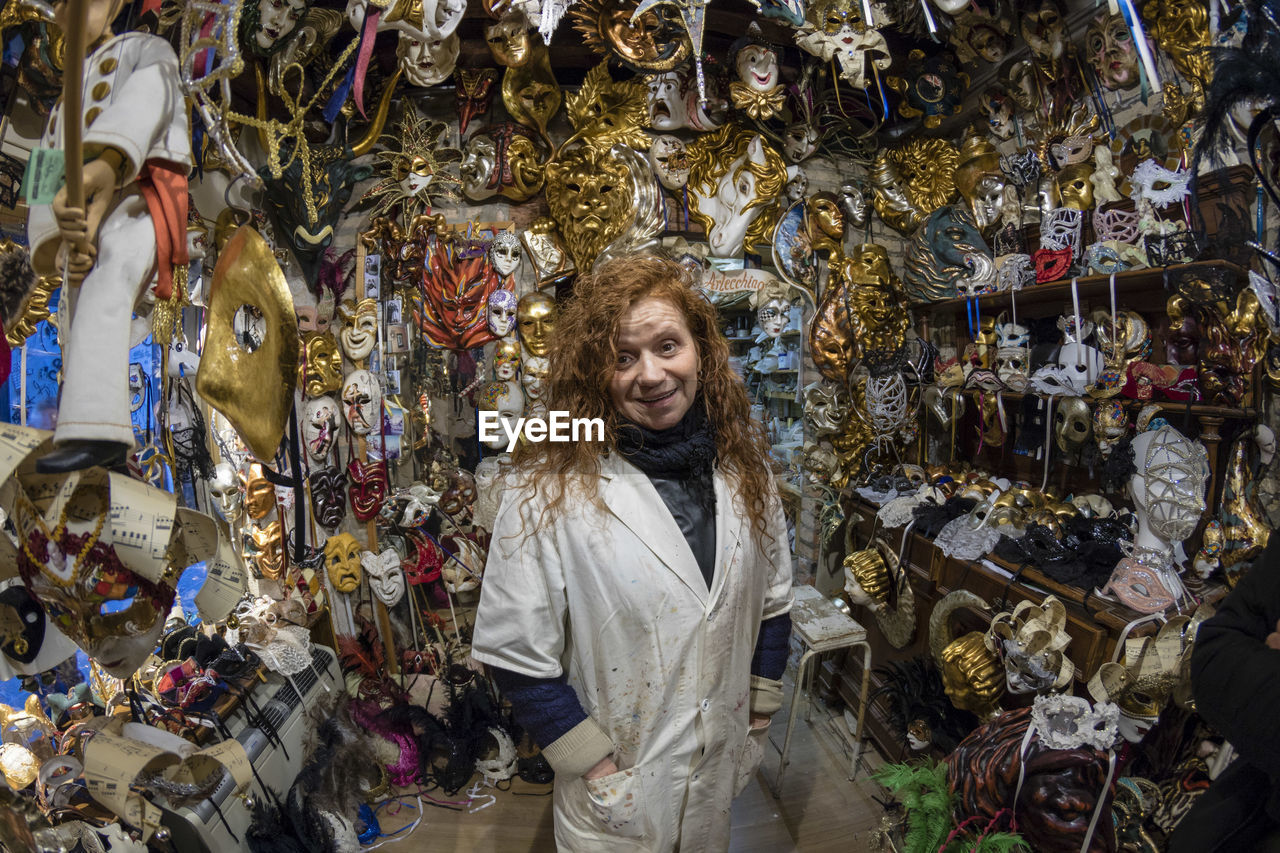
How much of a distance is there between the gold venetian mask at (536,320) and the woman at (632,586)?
1.70 meters

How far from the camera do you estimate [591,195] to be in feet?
10.6

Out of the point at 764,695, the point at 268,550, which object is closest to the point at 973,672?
the point at 764,695

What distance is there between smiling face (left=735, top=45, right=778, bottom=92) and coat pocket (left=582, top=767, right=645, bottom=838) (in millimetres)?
3253

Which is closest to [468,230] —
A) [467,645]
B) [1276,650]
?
[467,645]

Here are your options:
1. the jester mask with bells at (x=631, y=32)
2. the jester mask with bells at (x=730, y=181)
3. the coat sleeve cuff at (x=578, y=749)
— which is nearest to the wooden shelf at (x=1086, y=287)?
the jester mask with bells at (x=730, y=181)

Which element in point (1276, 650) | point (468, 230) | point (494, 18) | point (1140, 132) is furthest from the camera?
point (468, 230)

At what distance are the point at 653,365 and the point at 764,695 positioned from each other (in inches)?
40.3

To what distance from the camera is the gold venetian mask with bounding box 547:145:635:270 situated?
127 inches

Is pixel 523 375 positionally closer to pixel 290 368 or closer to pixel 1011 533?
pixel 290 368

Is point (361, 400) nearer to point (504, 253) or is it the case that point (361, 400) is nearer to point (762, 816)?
point (504, 253)

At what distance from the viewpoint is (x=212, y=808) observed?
1.88 metres

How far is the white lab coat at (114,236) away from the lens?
86 cm

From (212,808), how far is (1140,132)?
4379 millimetres

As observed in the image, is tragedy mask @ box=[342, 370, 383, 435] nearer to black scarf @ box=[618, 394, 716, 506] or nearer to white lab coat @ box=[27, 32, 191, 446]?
black scarf @ box=[618, 394, 716, 506]
